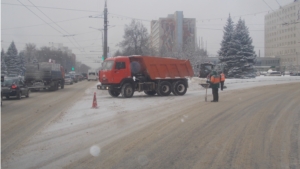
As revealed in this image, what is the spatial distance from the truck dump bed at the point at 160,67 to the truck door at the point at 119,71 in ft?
2.15

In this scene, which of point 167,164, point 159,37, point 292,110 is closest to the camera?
point 167,164

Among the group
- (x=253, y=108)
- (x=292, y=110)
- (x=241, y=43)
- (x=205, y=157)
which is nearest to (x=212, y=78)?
(x=253, y=108)

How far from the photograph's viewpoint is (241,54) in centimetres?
5075

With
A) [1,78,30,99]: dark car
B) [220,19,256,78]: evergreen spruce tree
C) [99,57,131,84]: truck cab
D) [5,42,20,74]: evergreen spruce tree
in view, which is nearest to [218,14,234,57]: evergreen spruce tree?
[220,19,256,78]: evergreen spruce tree

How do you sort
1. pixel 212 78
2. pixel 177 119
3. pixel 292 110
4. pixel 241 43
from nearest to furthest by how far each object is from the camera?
1. pixel 177 119
2. pixel 292 110
3. pixel 212 78
4. pixel 241 43

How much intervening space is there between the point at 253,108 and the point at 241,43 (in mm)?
39069

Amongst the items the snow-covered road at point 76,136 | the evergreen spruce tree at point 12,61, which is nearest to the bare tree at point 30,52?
the evergreen spruce tree at point 12,61

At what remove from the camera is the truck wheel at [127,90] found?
21.0 metres

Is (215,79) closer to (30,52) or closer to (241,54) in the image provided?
(241,54)

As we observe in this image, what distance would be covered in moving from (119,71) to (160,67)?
2982mm

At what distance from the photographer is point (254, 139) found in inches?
318

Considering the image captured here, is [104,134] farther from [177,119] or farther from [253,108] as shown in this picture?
[253,108]

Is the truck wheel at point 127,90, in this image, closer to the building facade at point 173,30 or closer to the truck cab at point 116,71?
the truck cab at point 116,71

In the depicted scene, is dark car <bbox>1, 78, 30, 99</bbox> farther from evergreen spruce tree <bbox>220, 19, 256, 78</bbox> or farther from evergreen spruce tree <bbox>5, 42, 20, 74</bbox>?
evergreen spruce tree <bbox>5, 42, 20, 74</bbox>
